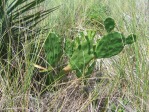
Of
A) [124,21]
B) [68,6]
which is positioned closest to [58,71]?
[124,21]

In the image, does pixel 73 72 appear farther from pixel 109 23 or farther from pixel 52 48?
pixel 109 23

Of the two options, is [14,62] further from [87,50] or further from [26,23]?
[87,50]

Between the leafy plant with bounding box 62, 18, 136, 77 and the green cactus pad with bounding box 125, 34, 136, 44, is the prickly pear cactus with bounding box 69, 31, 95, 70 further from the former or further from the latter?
the green cactus pad with bounding box 125, 34, 136, 44

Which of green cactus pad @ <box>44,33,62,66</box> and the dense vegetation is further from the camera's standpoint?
green cactus pad @ <box>44,33,62,66</box>

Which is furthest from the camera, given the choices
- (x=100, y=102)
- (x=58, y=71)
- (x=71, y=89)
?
(x=58, y=71)

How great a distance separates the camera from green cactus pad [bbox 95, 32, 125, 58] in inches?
67.0

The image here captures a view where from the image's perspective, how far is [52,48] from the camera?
1.80 metres

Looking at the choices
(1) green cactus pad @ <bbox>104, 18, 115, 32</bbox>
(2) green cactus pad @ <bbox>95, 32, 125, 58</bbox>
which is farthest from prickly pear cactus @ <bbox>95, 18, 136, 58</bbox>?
(1) green cactus pad @ <bbox>104, 18, 115, 32</bbox>

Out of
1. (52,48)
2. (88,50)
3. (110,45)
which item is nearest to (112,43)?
(110,45)

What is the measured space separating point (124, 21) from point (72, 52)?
Result: 0.72m

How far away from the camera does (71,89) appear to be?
1.80 meters

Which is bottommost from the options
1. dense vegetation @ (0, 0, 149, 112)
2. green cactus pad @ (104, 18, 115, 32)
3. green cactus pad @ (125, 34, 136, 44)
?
dense vegetation @ (0, 0, 149, 112)

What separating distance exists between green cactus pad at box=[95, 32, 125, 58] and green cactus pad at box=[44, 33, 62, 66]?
0.21m

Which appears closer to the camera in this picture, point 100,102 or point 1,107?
point 1,107
